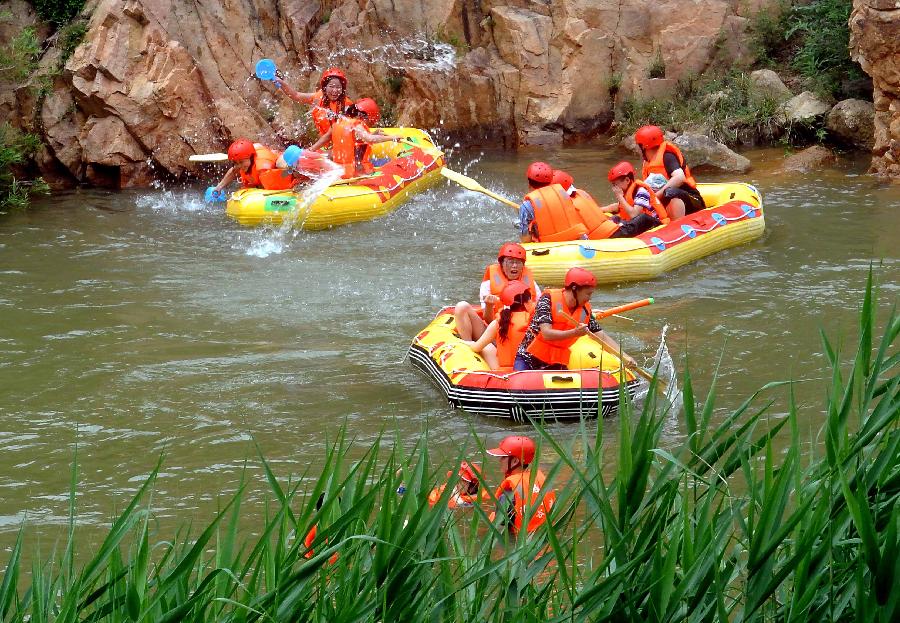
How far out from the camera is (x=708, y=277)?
9.93 m

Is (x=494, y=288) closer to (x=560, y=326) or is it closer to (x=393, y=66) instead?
(x=560, y=326)

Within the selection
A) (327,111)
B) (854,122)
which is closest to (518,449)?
(327,111)

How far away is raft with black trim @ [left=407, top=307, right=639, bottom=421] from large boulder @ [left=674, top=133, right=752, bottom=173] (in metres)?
6.50

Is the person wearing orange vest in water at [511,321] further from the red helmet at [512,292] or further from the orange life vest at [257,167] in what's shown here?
the orange life vest at [257,167]

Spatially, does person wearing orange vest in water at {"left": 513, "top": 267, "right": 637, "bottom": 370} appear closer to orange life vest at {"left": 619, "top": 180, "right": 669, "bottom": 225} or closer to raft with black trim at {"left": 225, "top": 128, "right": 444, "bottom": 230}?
orange life vest at {"left": 619, "top": 180, "right": 669, "bottom": 225}

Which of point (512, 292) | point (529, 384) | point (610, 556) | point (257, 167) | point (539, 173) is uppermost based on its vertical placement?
point (610, 556)

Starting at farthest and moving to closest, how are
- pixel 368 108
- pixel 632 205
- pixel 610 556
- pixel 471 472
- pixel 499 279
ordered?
pixel 368 108 → pixel 632 205 → pixel 499 279 → pixel 471 472 → pixel 610 556

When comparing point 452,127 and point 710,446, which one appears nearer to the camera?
point 710,446

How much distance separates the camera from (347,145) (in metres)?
12.6

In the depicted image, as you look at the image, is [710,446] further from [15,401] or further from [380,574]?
[15,401]

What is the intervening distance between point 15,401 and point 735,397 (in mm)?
4555

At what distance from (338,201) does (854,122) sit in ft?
20.2

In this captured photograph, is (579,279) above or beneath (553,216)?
above

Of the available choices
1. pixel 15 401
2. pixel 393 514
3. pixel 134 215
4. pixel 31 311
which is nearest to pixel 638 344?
pixel 15 401
